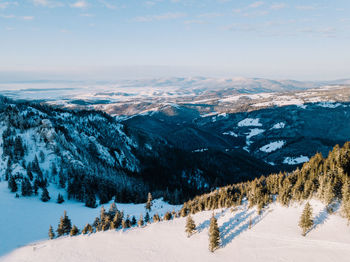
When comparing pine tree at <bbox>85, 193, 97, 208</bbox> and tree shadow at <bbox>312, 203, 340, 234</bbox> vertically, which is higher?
tree shadow at <bbox>312, 203, 340, 234</bbox>

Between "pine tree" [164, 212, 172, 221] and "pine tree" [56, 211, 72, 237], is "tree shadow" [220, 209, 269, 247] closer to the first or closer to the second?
"pine tree" [164, 212, 172, 221]

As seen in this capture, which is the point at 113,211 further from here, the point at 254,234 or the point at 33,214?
the point at 254,234

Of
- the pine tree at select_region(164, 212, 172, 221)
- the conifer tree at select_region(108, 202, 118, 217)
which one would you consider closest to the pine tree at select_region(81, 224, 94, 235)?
the conifer tree at select_region(108, 202, 118, 217)

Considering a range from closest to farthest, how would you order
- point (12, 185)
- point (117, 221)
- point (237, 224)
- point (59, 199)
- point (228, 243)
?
point (228, 243), point (237, 224), point (117, 221), point (12, 185), point (59, 199)

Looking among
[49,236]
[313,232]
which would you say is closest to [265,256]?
[313,232]

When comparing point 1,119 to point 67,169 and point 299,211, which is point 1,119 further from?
point 299,211

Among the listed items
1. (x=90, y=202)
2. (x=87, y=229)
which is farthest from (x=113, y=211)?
(x=90, y=202)

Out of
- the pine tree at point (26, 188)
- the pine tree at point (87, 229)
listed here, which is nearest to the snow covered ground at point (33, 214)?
the pine tree at point (26, 188)

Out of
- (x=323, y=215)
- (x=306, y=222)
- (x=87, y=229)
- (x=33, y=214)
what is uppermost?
(x=306, y=222)
